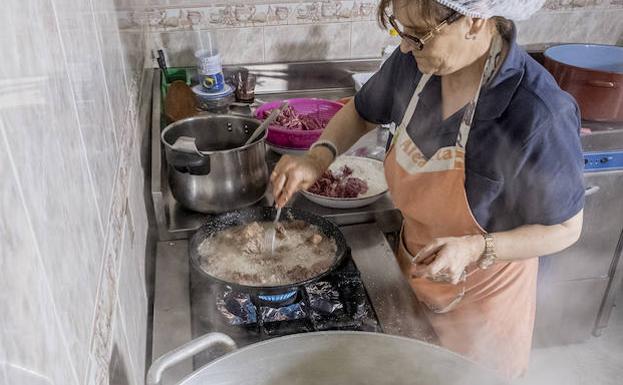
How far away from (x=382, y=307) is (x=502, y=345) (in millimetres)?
432

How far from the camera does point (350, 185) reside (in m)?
1.52

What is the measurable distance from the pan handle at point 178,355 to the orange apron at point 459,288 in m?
0.65

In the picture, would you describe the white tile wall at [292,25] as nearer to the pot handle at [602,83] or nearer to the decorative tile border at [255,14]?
the decorative tile border at [255,14]

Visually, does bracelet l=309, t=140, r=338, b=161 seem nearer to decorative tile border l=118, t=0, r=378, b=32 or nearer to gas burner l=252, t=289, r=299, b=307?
gas burner l=252, t=289, r=299, b=307

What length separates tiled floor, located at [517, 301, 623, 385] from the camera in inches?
88.6

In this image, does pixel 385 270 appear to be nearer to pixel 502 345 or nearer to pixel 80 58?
pixel 502 345

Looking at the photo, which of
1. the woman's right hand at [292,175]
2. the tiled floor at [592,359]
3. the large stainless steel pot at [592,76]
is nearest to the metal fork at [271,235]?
the woman's right hand at [292,175]

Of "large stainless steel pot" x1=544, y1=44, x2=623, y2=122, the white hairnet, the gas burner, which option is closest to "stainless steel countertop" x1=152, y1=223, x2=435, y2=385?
the gas burner

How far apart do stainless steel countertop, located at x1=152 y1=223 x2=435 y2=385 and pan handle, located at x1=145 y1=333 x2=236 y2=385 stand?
0.64 ft

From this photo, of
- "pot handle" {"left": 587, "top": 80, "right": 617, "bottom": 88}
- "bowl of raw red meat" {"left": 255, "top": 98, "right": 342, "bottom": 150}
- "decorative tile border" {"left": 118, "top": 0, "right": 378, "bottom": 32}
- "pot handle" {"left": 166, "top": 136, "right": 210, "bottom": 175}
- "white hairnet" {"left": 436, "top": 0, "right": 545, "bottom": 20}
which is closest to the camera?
"white hairnet" {"left": 436, "top": 0, "right": 545, "bottom": 20}

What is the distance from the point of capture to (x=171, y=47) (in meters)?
2.12

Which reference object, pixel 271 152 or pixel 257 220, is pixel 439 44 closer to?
pixel 257 220

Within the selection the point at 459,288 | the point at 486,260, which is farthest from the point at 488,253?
the point at 459,288

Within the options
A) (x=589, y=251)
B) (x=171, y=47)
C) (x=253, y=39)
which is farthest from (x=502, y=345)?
(x=171, y=47)
